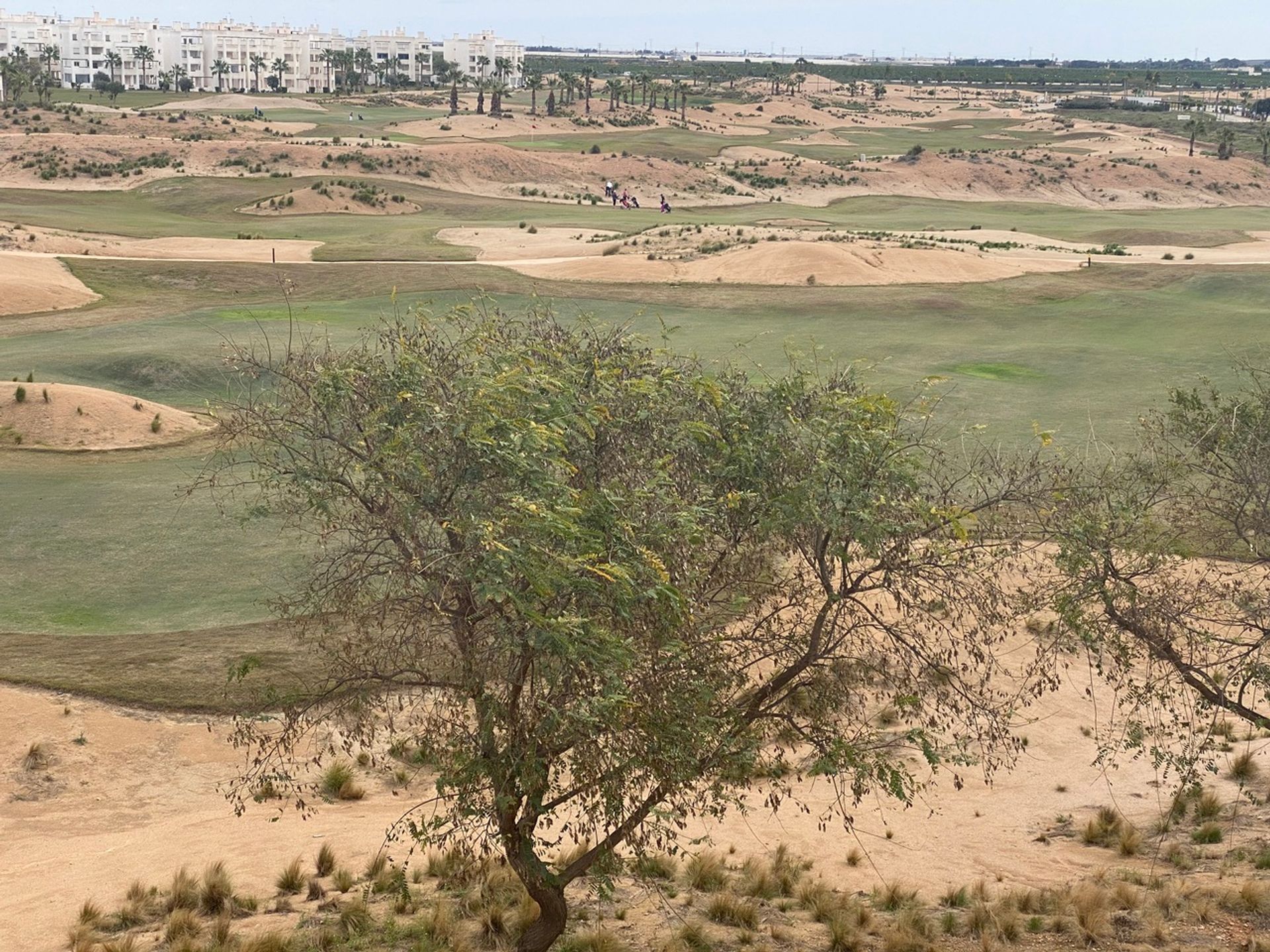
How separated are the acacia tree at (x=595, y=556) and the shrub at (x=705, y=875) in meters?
2.14

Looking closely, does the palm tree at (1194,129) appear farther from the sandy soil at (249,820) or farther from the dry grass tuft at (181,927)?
the dry grass tuft at (181,927)

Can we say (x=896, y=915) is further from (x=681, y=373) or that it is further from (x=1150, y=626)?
(x=681, y=373)

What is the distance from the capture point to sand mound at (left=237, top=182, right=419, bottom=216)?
86.8m

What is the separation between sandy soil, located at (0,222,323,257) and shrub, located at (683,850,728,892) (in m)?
53.5

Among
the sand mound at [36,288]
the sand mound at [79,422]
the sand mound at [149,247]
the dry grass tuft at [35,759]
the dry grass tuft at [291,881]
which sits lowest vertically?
the dry grass tuft at [35,759]

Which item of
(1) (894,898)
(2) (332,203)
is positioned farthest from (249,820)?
(2) (332,203)

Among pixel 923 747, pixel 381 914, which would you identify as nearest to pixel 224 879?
pixel 381 914

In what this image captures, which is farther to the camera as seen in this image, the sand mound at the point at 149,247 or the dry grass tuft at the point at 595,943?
the sand mound at the point at 149,247

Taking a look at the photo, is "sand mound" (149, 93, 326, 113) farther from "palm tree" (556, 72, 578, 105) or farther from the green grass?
the green grass

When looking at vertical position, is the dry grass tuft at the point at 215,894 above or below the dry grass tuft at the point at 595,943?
below

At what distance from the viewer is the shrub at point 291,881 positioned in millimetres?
15859

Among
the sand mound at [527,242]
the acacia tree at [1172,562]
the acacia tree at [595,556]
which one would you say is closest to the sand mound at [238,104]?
the sand mound at [527,242]

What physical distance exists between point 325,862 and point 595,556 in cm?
756

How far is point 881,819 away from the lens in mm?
19359
